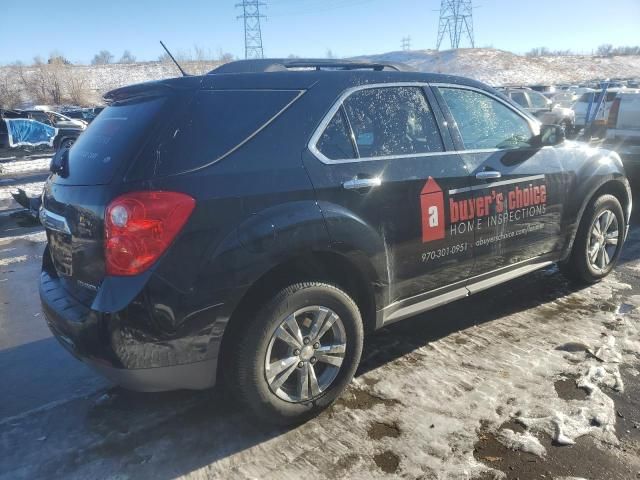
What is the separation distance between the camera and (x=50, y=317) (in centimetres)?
279

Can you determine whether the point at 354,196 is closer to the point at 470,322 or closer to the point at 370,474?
the point at 370,474

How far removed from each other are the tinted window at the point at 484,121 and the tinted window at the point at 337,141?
0.97 meters

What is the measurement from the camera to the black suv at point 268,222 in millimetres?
2389

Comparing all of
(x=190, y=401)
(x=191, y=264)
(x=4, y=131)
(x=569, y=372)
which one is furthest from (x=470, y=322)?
(x=4, y=131)

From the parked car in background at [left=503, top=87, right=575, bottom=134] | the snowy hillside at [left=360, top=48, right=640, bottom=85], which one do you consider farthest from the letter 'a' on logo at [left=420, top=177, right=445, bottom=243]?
the snowy hillside at [left=360, top=48, right=640, bottom=85]

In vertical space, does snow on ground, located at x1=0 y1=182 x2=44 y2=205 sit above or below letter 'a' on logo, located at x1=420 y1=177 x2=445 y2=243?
below

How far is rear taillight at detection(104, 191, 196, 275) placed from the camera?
234cm

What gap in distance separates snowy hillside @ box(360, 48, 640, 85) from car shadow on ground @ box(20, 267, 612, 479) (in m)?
65.7

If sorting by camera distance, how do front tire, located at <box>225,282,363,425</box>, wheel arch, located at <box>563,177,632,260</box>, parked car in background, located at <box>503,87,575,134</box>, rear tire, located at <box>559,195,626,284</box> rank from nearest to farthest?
front tire, located at <box>225,282,363,425</box>, wheel arch, located at <box>563,177,632,260</box>, rear tire, located at <box>559,195,626,284</box>, parked car in background, located at <box>503,87,575,134</box>

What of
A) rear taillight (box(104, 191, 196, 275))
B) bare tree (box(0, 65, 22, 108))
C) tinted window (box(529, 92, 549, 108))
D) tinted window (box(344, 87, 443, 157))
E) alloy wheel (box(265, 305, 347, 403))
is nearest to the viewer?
rear taillight (box(104, 191, 196, 275))

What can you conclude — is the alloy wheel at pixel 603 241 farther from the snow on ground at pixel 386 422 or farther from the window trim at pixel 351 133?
the window trim at pixel 351 133

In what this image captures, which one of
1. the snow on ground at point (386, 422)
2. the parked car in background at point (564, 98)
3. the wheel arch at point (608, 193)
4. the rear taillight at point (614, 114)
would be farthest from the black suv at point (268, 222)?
the parked car in background at point (564, 98)

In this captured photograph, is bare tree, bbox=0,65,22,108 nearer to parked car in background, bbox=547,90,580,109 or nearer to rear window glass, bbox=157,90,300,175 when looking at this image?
parked car in background, bbox=547,90,580,109

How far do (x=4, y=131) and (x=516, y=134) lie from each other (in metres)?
21.3
